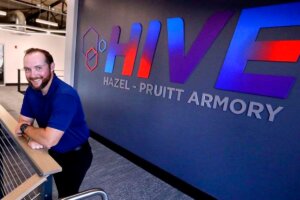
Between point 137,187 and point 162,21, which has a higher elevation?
point 162,21

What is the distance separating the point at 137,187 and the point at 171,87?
4.40 ft

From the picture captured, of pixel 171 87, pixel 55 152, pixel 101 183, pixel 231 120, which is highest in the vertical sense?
pixel 171 87

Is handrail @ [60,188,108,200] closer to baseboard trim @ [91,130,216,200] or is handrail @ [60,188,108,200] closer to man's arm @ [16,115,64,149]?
man's arm @ [16,115,64,149]

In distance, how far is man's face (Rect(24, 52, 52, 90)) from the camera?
1.33m

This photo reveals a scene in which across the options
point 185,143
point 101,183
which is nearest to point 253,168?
point 185,143

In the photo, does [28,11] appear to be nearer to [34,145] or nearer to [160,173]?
[160,173]

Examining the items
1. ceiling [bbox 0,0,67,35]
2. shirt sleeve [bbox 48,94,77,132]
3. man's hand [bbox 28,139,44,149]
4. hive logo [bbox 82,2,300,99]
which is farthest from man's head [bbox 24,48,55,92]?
ceiling [bbox 0,0,67,35]

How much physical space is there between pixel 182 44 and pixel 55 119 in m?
1.73

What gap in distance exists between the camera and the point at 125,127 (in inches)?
126

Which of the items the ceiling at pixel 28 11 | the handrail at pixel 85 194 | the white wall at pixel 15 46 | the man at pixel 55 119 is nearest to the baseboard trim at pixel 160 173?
the man at pixel 55 119

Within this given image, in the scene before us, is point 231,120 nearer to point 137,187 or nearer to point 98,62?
point 137,187

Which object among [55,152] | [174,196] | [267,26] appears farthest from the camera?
[174,196]

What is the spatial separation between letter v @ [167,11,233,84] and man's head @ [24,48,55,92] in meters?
1.52

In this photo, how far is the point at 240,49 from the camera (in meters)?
1.96
